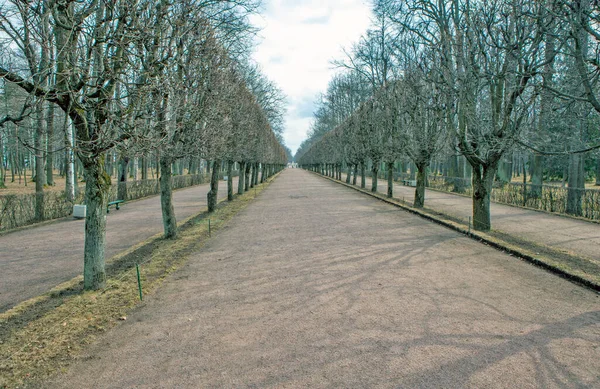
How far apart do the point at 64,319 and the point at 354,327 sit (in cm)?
374

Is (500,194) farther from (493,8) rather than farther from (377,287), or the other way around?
(377,287)

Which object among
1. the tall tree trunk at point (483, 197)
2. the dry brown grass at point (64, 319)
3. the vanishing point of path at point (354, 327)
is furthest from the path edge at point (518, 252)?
the dry brown grass at point (64, 319)

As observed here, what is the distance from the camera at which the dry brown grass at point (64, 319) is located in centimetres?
381

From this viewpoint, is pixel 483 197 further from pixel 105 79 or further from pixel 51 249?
pixel 51 249

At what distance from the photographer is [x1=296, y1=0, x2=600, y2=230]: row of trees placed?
25.0 feet

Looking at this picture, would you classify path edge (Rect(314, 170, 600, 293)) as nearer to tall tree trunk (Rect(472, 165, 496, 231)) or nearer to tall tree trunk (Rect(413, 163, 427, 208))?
tall tree trunk (Rect(472, 165, 496, 231))

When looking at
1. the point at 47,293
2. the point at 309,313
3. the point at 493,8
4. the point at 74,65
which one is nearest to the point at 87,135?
the point at 74,65

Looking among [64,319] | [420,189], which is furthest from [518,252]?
[420,189]

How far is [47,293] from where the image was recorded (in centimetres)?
597

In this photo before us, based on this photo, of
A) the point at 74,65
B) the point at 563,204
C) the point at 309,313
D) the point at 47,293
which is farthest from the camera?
the point at 563,204

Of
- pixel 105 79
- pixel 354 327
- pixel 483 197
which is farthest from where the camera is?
pixel 483 197

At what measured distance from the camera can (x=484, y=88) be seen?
510 inches

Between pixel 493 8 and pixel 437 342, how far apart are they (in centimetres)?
884

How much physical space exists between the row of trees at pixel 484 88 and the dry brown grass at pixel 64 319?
776 cm
